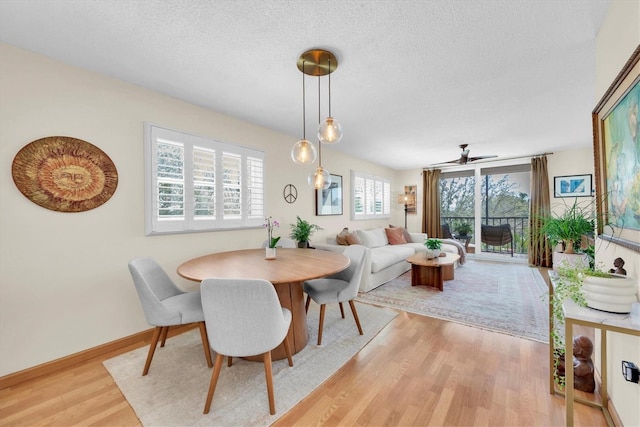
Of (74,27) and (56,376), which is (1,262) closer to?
(56,376)

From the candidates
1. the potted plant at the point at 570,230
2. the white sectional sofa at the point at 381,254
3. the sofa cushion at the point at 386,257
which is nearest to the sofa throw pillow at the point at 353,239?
the white sectional sofa at the point at 381,254

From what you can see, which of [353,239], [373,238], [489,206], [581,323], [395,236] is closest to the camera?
[581,323]

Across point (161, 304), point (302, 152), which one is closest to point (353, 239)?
point (302, 152)

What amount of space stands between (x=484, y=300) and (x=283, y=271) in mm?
2937

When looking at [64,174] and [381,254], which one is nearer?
[64,174]

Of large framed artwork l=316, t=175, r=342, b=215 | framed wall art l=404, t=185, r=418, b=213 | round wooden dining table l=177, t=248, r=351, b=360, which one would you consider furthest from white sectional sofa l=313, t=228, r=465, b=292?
framed wall art l=404, t=185, r=418, b=213

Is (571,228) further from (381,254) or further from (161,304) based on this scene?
(161,304)

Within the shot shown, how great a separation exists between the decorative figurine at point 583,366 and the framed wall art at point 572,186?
4.93 meters

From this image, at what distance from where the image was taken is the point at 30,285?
1.91 meters

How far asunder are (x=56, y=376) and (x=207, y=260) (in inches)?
52.2

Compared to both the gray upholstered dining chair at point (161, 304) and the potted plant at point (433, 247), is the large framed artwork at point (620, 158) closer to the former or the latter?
the potted plant at point (433, 247)

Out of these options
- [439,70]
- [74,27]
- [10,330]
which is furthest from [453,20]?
[10,330]

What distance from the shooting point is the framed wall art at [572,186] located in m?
5.03

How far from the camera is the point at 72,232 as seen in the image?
2094 millimetres
